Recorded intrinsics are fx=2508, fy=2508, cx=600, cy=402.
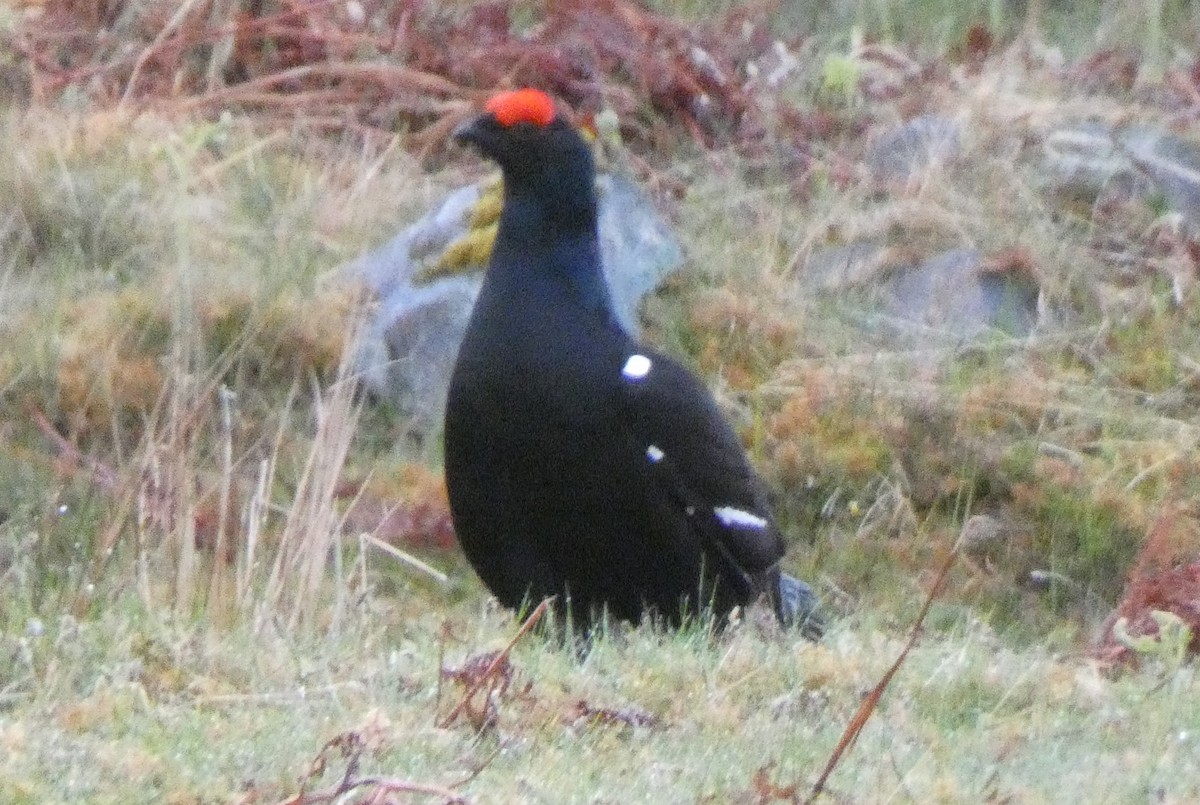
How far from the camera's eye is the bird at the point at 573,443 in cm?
543

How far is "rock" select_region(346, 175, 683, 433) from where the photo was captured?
25.2 ft

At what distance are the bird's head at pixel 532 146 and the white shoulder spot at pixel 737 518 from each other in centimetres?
81

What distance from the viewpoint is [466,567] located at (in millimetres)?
7051

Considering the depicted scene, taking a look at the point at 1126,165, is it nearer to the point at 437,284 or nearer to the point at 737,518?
the point at 437,284

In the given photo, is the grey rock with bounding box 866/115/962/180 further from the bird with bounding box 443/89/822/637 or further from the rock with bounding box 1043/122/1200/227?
the bird with bounding box 443/89/822/637

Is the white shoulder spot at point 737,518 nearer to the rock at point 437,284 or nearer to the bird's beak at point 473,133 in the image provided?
the bird's beak at point 473,133

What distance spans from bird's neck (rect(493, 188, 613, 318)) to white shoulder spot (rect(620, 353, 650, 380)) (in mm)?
136


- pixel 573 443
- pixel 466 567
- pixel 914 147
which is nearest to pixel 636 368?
pixel 573 443

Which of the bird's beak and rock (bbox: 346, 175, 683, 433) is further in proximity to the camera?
rock (bbox: 346, 175, 683, 433)

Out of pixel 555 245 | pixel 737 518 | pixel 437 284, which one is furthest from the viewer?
pixel 437 284

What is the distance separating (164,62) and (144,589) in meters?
4.72

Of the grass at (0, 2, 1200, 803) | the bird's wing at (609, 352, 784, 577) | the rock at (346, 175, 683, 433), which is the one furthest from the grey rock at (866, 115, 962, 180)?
the bird's wing at (609, 352, 784, 577)

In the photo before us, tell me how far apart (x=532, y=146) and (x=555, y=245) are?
0.26 metres

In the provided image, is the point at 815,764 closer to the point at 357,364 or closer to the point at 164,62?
the point at 357,364
